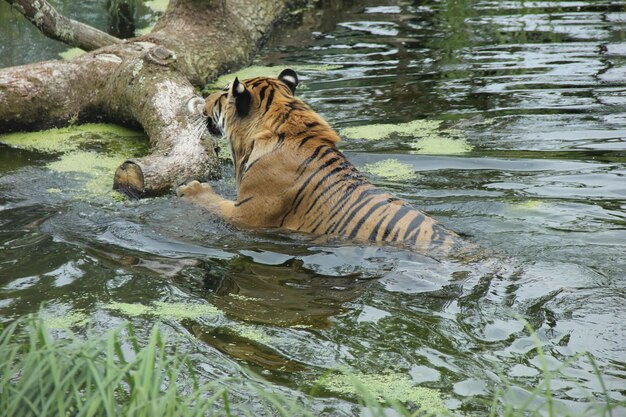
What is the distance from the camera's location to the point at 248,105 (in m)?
5.88

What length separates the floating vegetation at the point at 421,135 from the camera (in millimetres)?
7414

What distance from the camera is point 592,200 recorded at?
19.9 feet

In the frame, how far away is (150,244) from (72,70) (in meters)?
3.33

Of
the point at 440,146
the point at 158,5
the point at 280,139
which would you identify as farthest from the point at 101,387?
the point at 158,5

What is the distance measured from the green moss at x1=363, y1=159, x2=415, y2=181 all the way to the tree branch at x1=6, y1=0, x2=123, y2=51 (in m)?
3.54

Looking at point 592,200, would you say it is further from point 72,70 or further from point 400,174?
point 72,70

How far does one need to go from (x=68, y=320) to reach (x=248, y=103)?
80.8 inches

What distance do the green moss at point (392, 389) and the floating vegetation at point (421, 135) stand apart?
3744 millimetres

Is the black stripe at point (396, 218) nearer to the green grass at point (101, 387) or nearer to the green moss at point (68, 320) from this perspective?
the green moss at point (68, 320)

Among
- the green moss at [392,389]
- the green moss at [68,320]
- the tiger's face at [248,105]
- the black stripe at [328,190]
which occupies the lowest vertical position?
the green moss at [392,389]

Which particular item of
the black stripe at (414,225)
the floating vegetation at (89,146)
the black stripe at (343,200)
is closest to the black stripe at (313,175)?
the black stripe at (343,200)

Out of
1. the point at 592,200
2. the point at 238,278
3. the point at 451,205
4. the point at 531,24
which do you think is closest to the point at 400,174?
the point at 451,205

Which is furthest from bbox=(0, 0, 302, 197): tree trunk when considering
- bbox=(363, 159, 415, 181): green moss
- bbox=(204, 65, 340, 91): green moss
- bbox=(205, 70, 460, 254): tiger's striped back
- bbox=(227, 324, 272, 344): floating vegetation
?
bbox=(227, 324, 272, 344): floating vegetation

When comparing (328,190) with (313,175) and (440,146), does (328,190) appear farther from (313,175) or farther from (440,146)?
(440,146)
